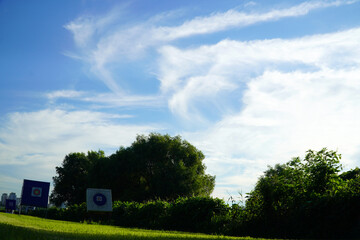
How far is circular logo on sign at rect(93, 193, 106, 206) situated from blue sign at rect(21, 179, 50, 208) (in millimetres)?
5815

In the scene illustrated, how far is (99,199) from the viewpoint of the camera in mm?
24672

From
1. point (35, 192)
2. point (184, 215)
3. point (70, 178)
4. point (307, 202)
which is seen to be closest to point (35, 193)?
point (35, 192)

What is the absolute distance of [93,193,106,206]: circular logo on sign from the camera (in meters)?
24.5

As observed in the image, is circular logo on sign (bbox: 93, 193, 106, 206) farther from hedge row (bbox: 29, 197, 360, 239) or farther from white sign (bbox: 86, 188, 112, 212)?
hedge row (bbox: 29, 197, 360, 239)

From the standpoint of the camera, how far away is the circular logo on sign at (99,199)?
80.2ft

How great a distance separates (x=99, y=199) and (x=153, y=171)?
61.1ft

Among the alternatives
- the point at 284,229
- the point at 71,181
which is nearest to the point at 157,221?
the point at 284,229

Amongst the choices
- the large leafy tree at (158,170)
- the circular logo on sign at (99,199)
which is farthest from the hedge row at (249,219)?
the large leafy tree at (158,170)

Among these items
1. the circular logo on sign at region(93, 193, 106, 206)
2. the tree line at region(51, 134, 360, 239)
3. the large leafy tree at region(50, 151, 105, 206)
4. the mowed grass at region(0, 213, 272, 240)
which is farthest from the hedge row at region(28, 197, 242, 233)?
the large leafy tree at region(50, 151, 105, 206)

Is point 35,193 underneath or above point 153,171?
underneath

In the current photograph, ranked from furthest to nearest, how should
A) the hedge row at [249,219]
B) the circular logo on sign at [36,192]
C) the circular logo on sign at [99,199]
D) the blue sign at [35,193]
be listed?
the circular logo on sign at [36,192], the blue sign at [35,193], the circular logo on sign at [99,199], the hedge row at [249,219]

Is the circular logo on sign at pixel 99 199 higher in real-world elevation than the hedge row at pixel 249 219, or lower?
higher

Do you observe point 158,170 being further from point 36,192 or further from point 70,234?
point 70,234

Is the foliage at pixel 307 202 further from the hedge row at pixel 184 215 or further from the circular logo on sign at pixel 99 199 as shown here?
the circular logo on sign at pixel 99 199
